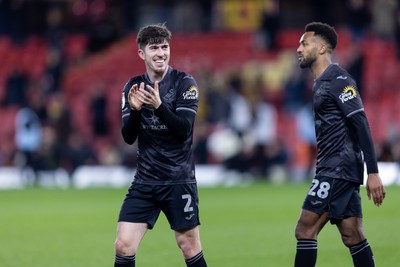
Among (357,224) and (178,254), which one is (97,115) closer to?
(178,254)

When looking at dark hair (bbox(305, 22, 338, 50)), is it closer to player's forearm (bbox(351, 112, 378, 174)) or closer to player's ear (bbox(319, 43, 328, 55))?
player's ear (bbox(319, 43, 328, 55))

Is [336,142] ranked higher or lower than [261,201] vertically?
higher

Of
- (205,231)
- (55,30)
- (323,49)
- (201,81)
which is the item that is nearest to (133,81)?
(323,49)

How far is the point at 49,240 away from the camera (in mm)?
13242

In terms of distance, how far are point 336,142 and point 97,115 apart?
19.5 meters

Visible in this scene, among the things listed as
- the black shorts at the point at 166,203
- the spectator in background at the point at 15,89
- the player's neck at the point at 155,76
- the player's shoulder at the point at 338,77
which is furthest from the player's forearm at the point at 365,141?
the spectator in background at the point at 15,89

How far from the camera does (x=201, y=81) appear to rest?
26906 millimetres

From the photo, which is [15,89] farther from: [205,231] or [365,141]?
[365,141]

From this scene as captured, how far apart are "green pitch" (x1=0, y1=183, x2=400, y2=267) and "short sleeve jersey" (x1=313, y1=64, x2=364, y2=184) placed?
227 cm

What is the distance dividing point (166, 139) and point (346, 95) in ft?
4.63

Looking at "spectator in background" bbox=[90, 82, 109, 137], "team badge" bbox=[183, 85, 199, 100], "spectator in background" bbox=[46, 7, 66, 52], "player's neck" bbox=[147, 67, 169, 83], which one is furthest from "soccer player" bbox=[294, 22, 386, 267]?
"spectator in background" bbox=[46, 7, 66, 52]

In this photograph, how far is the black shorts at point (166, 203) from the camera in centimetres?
764

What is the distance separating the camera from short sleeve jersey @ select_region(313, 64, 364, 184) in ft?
25.3

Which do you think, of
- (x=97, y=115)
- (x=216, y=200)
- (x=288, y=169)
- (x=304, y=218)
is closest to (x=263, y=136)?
(x=288, y=169)
